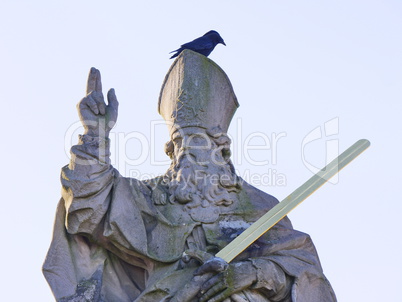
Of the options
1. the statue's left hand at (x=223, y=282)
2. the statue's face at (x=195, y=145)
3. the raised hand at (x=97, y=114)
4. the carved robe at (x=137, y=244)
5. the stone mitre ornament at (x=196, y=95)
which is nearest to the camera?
the statue's left hand at (x=223, y=282)

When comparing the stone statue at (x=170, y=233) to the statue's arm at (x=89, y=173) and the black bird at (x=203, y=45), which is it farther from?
the black bird at (x=203, y=45)

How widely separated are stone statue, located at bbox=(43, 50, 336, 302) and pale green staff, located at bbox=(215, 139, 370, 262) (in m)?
0.17

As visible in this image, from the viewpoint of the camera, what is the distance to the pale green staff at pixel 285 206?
11.1 metres

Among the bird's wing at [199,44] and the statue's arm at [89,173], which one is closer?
the statue's arm at [89,173]

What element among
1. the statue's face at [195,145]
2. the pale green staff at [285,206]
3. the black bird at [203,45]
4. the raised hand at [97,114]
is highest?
the black bird at [203,45]

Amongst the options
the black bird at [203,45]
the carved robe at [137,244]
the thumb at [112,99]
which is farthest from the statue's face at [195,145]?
the black bird at [203,45]

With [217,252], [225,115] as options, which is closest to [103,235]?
[217,252]

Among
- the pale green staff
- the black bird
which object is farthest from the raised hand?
the black bird

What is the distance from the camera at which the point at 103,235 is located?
1148 cm

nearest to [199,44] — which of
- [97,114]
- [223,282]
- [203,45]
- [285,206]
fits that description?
[203,45]

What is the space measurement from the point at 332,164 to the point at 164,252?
1631mm

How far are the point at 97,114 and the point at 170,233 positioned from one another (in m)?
1.21

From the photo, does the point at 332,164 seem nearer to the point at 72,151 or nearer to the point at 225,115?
the point at 225,115

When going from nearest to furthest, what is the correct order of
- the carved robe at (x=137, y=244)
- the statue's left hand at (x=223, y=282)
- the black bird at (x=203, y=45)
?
the statue's left hand at (x=223, y=282)
the carved robe at (x=137, y=244)
the black bird at (x=203, y=45)
